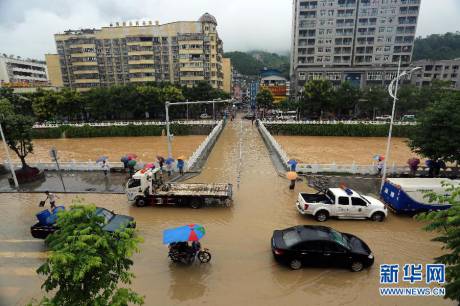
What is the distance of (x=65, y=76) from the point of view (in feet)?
234

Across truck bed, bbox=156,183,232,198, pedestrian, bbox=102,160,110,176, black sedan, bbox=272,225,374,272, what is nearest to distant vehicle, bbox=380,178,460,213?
black sedan, bbox=272,225,374,272

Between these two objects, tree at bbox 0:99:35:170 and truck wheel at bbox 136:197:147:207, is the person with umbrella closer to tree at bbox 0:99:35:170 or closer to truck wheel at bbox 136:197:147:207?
truck wheel at bbox 136:197:147:207

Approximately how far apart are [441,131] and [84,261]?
20.8m

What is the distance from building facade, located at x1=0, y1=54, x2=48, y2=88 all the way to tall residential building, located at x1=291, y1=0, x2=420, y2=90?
71675 mm

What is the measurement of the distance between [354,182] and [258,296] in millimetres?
12741

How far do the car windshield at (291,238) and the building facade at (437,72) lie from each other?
7968 centimetres

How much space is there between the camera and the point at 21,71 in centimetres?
8088

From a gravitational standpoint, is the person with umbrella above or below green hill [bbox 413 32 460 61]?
below

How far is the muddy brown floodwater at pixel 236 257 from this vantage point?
27.8 ft

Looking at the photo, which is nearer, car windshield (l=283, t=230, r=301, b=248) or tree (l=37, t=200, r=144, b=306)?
tree (l=37, t=200, r=144, b=306)

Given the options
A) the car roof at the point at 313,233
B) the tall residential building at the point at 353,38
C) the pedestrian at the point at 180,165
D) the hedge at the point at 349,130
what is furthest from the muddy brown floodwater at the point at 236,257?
the tall residential building at the point at 353,38

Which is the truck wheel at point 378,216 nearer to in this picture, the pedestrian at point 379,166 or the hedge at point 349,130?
the pedestrian at point 379,166

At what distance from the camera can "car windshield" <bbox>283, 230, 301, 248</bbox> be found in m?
9.68

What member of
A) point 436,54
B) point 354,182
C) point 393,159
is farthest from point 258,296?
point 436,54
